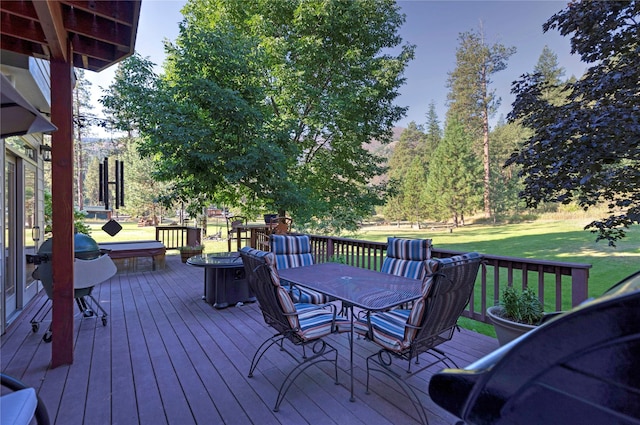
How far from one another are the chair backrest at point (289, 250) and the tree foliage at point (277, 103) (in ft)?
9.24

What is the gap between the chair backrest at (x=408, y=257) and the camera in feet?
12.1

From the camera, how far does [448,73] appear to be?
24297 mm

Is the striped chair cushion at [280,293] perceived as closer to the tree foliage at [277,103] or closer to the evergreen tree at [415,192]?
the tree foliage at [277,103]

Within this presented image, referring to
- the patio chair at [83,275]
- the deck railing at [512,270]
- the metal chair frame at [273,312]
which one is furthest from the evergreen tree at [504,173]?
the patio chair at [83,275]

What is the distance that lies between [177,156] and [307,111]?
3996 mm

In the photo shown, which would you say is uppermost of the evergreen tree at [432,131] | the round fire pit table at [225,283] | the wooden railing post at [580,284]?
the evergreen tree at [432,131]

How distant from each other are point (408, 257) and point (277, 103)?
6.57 meters

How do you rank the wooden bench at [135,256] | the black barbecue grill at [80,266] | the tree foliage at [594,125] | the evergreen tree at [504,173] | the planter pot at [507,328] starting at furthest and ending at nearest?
1. the evergreen tree at [504,173]
2. the wooden bench at [135,256]
3. the black barbecue grill at [80,266]
4. the tree foliage at [594,125]
5. the planter pot at [507,328]

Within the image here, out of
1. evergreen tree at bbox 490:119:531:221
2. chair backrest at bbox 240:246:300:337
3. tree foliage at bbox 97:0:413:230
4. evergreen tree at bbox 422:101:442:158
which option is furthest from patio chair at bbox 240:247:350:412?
evergreen tree at bbox 422:101:442:158

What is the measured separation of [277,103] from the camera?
881 centimetres

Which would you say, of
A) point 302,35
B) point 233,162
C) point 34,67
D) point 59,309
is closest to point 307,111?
point 302,35

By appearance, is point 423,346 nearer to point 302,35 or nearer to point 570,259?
point 302,35

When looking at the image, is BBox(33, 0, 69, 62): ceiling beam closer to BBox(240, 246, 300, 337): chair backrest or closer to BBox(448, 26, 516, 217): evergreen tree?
BBox(240, 246, 300, 337): chair backrest

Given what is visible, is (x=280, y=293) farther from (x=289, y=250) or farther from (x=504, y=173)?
(x=504, y=173)
